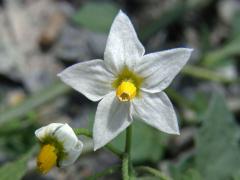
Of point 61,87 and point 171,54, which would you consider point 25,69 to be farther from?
point 171,54

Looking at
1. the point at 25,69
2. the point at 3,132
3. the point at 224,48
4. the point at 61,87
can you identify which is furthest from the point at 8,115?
the point at 224,48

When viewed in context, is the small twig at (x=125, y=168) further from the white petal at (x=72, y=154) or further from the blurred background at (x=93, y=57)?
the blurred background at (x=93, y=57)

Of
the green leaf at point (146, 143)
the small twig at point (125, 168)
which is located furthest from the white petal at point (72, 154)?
the green leaf at point (146, 143)

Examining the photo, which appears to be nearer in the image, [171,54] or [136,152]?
[171,54]

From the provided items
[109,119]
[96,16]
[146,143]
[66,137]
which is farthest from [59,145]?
[96,16]

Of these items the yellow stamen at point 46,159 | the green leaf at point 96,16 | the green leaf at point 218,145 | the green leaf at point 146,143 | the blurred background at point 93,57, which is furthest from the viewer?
the green leaf at point 96,16

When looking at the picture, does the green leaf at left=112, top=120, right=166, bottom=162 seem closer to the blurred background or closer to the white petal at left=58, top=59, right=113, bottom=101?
the blurred background

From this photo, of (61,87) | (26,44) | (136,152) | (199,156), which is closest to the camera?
(199,156)
